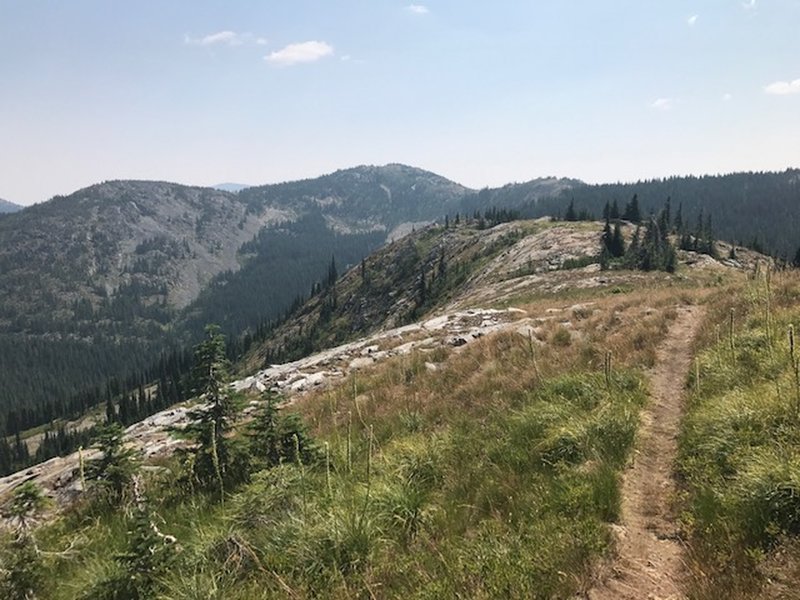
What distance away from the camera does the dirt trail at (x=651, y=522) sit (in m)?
5.11

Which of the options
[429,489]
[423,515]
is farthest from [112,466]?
[423,515]

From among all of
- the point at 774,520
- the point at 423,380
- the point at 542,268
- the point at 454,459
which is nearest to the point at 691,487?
the point at 774,520

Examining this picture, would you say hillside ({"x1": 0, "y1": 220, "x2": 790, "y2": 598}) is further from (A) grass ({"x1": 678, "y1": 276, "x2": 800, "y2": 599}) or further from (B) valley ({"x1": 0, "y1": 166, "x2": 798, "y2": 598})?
(A) grass ({"x1": 678, "y1": 276, "x2": 800, "y2": 599})

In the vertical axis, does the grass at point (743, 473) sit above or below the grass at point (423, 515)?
above

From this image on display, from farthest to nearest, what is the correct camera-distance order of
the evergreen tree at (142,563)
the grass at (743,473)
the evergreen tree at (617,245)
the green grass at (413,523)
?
1. the evergreen tree at (617,245)
2. the evergreen tree at (142,563)
3. the green grass at (413,523)
4. the grass at (743,473)

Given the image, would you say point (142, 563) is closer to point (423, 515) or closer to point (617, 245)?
point (423, 515)

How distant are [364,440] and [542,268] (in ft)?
205

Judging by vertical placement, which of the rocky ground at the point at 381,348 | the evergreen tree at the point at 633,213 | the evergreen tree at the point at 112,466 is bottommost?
the rocky ground at the point at 381,348

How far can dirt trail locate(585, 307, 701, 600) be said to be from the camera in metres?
5.11

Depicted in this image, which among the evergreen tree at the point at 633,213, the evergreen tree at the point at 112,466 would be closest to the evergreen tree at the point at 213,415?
the evergreen tree at the point at 112,466

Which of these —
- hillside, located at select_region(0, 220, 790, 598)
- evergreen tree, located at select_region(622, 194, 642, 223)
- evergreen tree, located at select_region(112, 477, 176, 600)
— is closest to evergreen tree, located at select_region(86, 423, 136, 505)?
hillside, located at select_region(0, 220, 790, 598)

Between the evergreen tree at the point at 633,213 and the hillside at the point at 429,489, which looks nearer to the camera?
the hillside at the point at 429,489

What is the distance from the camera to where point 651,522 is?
6.27m

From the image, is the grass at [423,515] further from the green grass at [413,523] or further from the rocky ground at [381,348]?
the rocky ground at [381,348]
